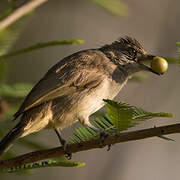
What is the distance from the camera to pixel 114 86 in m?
4.40

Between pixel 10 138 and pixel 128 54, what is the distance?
6.17 ft

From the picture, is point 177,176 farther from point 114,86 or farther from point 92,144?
point 92,144

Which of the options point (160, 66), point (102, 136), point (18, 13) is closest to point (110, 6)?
point (18, 13)

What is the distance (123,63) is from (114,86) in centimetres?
41

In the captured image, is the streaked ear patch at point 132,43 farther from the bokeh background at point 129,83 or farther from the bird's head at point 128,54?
the bokeh background at point 129,83

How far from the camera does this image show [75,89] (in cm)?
409

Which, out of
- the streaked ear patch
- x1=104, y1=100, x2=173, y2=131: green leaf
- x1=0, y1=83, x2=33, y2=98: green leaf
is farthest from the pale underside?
x1=104, y1=100, x2=173, y2=131: green leaf

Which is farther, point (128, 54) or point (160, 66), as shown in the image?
point (128, 54)

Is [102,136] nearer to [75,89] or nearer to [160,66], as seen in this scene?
[160,66]

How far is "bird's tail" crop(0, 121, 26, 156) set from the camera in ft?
10.7

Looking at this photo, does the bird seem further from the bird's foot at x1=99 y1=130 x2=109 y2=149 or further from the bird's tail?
the bird's foot at x1=99 y1=130 x2=109 y2=149

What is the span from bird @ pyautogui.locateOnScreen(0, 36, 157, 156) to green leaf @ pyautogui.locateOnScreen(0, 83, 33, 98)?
0.49ft

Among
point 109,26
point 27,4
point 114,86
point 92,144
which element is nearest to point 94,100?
point 114,86

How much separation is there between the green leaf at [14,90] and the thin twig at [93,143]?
0.70 meters
